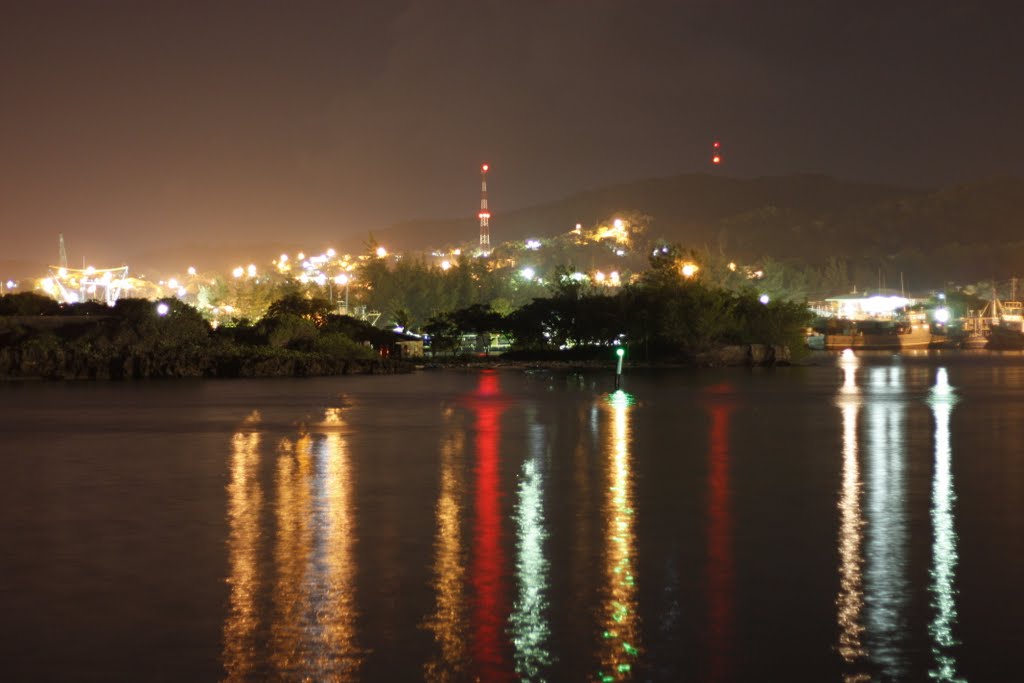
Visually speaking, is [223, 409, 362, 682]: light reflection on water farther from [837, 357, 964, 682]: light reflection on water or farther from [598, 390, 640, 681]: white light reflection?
[837, 357, 964, 682]: light reflection on water

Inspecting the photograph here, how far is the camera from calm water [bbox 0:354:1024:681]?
27.8 ft

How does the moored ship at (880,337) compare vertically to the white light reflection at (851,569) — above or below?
above

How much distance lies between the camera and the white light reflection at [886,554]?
8648 millimetres

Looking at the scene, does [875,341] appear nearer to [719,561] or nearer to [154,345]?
[154,345]

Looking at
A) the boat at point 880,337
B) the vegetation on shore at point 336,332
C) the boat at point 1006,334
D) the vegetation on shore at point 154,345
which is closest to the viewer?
the vegetation on shore at point 154,345

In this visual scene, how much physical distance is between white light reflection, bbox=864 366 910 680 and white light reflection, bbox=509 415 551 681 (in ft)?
7.61

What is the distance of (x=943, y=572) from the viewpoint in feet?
36.4

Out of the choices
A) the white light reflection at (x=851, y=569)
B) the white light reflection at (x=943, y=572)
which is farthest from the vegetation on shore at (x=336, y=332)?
the white light reflection at (x=943, y=572)

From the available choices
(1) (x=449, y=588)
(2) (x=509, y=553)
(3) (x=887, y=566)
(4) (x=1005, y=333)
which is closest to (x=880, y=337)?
(4) (x=1005, y=333)

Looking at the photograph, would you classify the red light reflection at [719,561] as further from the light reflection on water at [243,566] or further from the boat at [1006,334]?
the boat at [1006,334]

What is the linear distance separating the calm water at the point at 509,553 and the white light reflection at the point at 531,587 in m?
0.03

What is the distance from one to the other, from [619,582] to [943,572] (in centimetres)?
299

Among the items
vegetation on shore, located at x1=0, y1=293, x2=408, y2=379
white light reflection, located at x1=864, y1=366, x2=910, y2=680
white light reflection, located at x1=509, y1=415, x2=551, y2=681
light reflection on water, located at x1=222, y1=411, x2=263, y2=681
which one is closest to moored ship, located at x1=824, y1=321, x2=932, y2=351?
vegetation on shore, located at x1=0, y1=293, x2=408, y2=379

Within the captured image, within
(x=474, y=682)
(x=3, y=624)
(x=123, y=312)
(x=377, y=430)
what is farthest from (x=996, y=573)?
(x=123, y=312)
